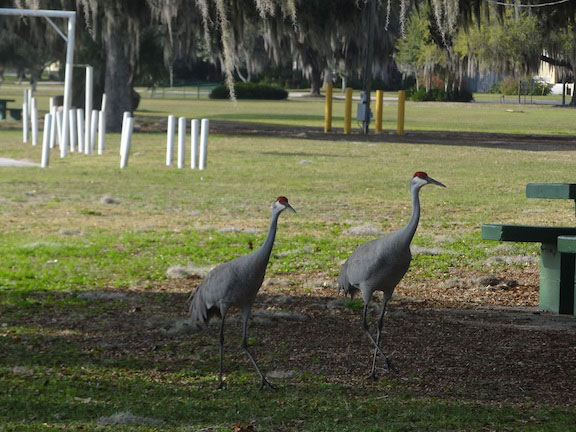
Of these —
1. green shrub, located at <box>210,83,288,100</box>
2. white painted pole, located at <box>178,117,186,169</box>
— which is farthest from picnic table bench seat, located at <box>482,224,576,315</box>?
green shrub, located at <box>210,83,288,100</box>

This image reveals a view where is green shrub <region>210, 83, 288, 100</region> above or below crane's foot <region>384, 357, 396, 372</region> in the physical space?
above

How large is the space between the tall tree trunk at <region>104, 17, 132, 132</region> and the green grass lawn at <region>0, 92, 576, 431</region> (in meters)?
2.40

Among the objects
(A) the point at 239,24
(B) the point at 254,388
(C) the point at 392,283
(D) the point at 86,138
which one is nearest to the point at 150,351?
(B) the point at 254,388

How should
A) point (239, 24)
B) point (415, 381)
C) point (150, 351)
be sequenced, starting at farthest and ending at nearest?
1. point (239, 24)
2. point (150, 351)
3. point (415, 381)

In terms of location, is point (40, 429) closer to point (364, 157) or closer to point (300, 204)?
point (300, 204)

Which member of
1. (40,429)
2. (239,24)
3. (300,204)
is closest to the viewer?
(40,429)

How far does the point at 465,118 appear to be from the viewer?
46562 millimetres

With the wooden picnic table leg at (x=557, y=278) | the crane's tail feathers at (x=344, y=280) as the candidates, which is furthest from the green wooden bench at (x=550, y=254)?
the crane's tail feathers at (x=344, y=280)

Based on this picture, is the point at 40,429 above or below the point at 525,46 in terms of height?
below

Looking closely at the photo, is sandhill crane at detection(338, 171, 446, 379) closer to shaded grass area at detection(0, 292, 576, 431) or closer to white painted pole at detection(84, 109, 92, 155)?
shaded grass area at detection(0, 292, 576, 431)

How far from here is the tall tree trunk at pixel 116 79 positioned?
29.1m

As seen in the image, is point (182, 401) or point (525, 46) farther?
point (525, 46)

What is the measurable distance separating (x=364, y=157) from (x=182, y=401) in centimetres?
1812

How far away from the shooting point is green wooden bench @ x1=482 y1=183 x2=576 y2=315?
8.53m
